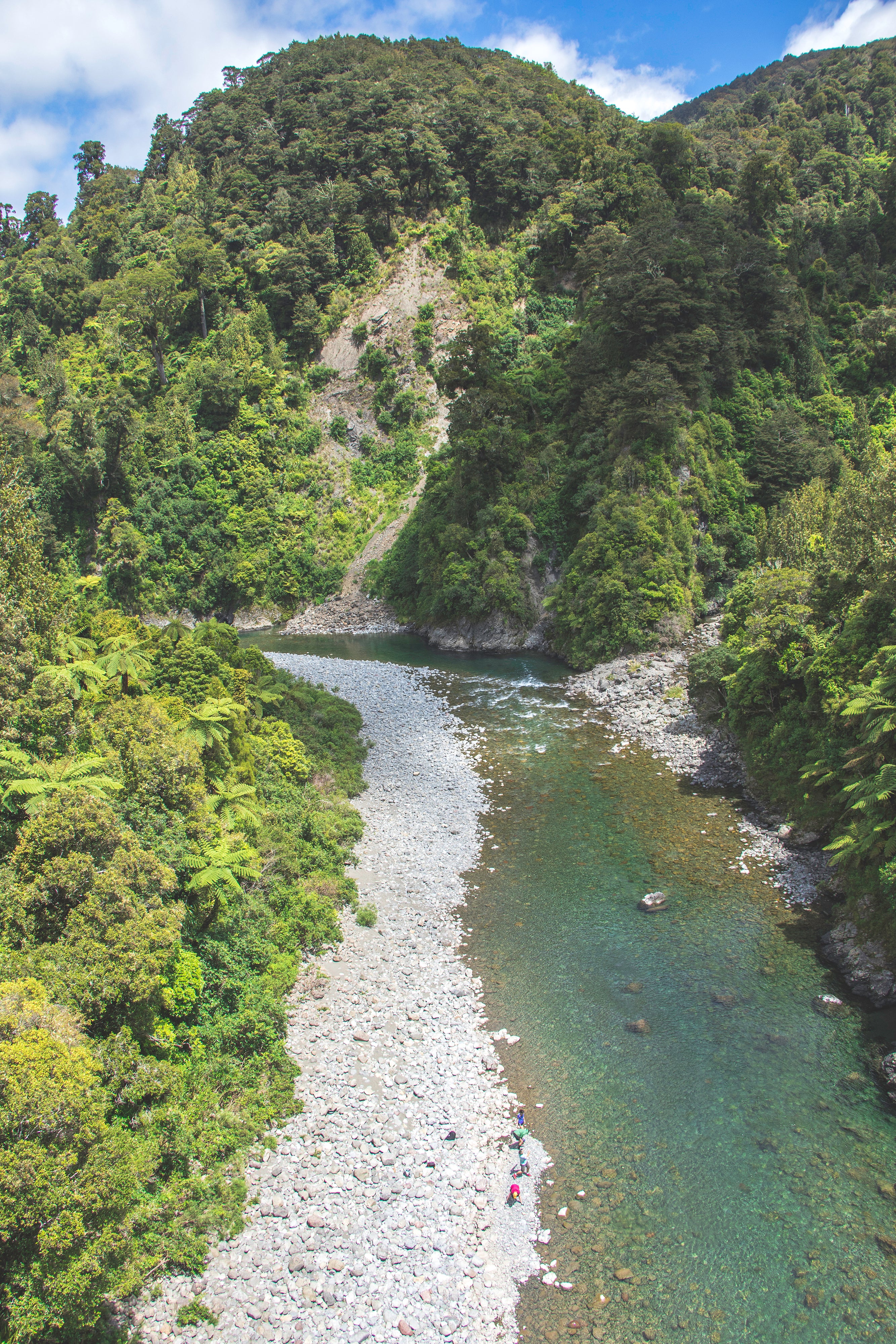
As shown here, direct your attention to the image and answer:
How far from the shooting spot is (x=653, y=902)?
18.7m

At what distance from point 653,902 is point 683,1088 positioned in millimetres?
5893

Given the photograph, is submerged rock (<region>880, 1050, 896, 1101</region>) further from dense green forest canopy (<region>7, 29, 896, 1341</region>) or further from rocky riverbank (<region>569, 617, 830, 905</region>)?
rocky riverbank (<region>569, 617, 830, 905</region>)

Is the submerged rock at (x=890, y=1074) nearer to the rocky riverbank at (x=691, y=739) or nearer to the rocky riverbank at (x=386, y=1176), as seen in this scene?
the rocky riverbank at (x=691, y=739)

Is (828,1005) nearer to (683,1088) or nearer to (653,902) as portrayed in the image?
(683,1088)

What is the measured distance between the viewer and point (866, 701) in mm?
16703

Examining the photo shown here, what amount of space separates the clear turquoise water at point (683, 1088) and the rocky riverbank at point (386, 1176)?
2.33ft

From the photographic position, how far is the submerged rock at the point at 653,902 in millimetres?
18531

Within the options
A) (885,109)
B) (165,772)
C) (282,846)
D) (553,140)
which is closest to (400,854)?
(282,846)

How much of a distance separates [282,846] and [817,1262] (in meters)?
13.3

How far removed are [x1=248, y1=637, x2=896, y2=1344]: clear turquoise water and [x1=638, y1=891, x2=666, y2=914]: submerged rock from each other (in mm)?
245

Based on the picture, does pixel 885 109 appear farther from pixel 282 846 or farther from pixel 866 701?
pixel 282 846

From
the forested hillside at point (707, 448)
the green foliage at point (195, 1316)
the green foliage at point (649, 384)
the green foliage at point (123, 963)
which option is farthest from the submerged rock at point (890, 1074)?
the green foliage at point (649, 384)

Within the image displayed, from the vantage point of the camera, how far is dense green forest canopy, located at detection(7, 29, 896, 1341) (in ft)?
35.2

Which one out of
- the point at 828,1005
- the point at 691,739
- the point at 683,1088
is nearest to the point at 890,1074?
the point at 828,1005
